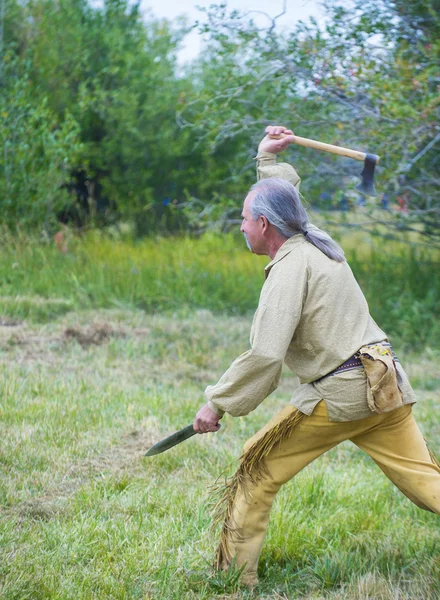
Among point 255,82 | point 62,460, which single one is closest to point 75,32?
point 255,82

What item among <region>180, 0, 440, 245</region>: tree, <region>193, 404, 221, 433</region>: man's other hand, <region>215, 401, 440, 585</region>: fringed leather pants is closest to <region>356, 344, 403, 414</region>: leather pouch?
<region>215, 401, 440, 585</region>: fringed leather pants

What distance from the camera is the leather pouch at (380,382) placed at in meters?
3.03

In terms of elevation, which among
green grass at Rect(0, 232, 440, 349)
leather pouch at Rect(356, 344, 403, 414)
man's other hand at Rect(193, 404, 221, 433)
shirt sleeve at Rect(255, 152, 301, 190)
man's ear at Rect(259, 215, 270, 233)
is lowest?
green grass at Rect(0, 232, 440, 349)

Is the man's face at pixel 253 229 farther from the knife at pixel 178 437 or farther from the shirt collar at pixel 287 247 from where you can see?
the knife at pixel 178 437

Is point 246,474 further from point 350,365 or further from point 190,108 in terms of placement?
point 190,108

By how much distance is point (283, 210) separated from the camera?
3.17 m

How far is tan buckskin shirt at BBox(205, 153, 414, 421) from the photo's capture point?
117 inches

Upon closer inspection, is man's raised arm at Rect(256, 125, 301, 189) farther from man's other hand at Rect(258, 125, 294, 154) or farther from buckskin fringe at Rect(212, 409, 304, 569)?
buckskin fringe at Rect(212, 409, 304, 569)

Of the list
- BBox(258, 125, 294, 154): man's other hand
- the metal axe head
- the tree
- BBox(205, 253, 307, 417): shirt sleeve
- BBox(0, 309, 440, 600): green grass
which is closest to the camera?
BBox(205, 253, 307, 417): shirt sleeve

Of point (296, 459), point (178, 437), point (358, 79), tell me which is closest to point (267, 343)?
point (296, 459)

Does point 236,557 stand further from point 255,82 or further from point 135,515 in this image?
point 255,82

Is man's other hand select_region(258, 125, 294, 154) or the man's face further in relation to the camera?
man's other hand select_region(258, 125, 294, 154)

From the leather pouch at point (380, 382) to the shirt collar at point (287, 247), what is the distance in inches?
19.3

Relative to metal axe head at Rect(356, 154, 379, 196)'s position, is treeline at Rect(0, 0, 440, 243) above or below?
below
